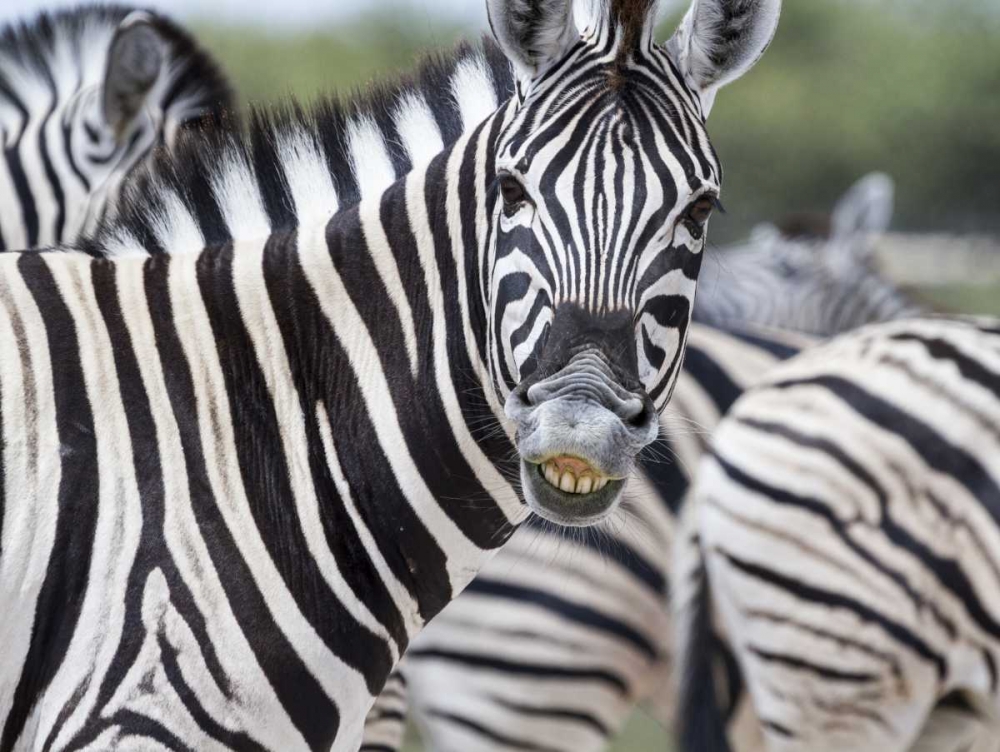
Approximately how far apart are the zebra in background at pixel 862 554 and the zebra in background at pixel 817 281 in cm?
385

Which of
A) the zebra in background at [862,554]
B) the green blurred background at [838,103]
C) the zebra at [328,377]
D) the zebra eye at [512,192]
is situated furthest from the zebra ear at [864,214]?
the zebra eye at [512,192]

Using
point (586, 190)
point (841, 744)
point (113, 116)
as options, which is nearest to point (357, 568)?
point (586, 190)

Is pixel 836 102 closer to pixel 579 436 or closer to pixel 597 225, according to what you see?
pixel 597 225

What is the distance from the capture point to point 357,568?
288cm

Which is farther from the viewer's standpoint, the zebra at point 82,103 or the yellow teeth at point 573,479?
the zebra at point 82,103

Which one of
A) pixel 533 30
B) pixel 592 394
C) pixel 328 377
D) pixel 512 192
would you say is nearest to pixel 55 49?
pixel 328 377

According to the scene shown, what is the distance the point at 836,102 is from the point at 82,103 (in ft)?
58.7

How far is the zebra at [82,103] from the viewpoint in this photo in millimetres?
5352

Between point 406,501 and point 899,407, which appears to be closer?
point 406,501

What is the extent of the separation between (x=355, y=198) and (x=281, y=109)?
1.02 feet

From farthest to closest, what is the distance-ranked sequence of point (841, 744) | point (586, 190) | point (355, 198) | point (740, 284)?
point (740, 284)
point (841, 744)
point (355, 198)
point (586, 190)

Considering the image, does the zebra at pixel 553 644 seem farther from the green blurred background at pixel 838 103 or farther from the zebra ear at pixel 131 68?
the green blurred background at pixel 838 103

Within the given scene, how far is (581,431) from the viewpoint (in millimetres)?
2436

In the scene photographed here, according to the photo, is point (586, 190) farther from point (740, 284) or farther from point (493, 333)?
point (740, 284)
